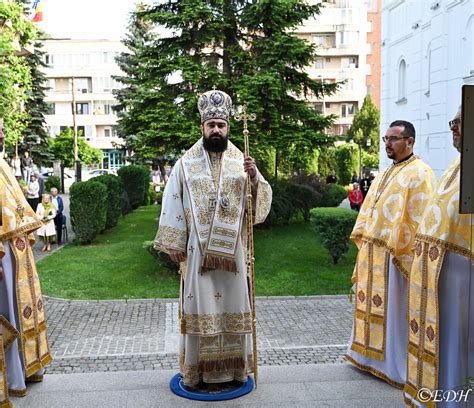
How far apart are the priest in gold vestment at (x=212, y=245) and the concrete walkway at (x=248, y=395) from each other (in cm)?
30

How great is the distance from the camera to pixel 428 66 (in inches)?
609

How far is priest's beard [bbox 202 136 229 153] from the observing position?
517 centimetres

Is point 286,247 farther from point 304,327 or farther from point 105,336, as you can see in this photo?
point 105,336

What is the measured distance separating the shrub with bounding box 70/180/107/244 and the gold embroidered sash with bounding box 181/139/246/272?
9978 millimetres

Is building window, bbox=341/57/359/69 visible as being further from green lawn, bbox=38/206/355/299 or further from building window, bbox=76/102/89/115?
green lawn, bbox=38/206/355/299

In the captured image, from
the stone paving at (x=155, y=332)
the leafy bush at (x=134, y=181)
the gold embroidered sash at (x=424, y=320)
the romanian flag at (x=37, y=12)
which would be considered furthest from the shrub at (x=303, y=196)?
the romanian flag at (x=37, y=12)

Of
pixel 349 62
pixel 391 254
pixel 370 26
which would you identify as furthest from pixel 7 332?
pixel 370 26

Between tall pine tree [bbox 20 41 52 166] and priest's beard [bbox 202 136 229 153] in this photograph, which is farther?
tall pine tree [bbox 20 41 52 166]

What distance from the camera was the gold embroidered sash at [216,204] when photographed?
5.02 m

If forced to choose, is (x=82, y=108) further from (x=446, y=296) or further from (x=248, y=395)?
(x=446, y=296)

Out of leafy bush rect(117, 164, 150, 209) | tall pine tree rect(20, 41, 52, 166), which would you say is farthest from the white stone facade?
tall pine tree rect(20, 41, 52, 166)

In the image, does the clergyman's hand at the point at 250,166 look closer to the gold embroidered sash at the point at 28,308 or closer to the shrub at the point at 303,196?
the gold embroidered sash at the point at 28,308

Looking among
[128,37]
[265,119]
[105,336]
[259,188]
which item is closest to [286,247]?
[265,119]

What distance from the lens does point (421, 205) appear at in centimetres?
516
